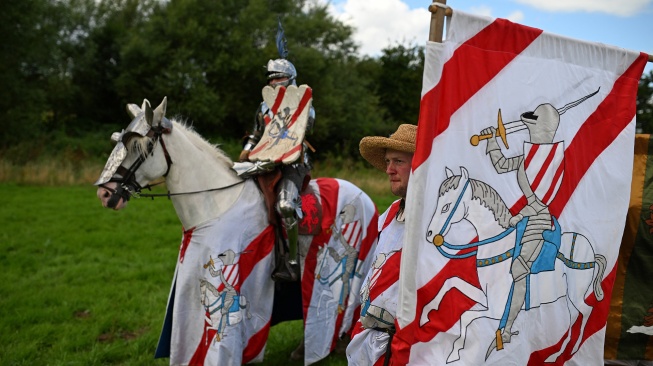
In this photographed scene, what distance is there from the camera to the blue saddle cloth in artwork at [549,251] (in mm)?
2268

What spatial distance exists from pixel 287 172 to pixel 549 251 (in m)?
2.48

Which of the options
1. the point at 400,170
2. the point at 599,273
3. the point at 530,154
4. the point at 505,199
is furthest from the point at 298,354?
the point at 530,154

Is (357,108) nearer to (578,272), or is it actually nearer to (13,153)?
(13,153)

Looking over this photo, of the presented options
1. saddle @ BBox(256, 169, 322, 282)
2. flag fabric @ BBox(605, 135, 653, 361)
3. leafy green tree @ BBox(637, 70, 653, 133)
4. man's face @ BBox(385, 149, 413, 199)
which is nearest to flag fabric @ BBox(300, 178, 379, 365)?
saddle @ BBox(256, 169, 322, 282)

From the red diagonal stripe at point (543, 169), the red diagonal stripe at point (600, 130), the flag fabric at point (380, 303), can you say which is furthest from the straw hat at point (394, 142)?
the red diagonal stripe at point (600, 130)

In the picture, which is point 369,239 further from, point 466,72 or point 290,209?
point 466,72

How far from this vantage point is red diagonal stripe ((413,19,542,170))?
2.14 meters

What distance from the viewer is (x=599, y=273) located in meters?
2.43

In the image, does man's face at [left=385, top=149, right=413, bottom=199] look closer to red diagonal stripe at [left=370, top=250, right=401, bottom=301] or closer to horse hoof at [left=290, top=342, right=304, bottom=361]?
red diagonal stripe at [left=370, top=250, right=401, bottom=301]

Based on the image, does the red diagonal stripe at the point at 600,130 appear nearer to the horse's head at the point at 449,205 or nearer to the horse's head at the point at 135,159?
the horse's head at the point at 449,205

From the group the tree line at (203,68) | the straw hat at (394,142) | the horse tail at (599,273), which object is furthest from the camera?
the tree line at (203,68)

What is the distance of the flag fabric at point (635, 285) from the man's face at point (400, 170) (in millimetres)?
1374

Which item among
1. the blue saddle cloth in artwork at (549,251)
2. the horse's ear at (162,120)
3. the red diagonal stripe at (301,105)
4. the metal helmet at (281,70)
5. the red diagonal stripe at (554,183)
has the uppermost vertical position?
the metal helmet at (281,70)

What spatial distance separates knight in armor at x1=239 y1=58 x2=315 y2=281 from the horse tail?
2.29m
